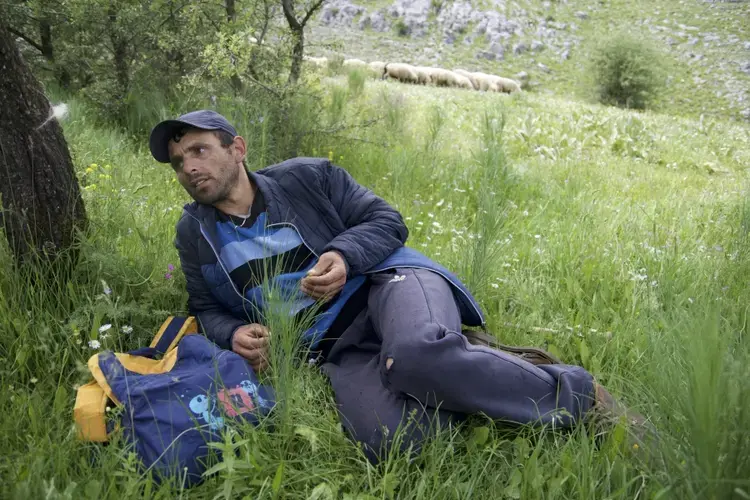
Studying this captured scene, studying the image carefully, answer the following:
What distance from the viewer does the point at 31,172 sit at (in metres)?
2.50

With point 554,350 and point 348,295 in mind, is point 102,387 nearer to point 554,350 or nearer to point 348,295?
point 348,295

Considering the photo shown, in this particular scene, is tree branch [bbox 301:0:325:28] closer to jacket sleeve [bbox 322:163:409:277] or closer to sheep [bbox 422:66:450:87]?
jacket sleeve [bbox 322:163:409:277]

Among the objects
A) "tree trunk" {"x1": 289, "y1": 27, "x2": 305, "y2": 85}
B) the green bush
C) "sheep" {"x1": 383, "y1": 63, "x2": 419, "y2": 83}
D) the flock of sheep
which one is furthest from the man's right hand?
the green bush

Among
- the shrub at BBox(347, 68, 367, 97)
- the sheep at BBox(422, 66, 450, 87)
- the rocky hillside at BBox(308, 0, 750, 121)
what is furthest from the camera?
the rocky hillside at BBox(308, 0, 750, 121)

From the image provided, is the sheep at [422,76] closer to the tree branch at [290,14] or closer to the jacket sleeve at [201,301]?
the tree branch at [290,14]

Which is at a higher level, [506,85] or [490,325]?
[490,325]

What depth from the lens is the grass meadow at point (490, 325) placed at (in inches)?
60.0

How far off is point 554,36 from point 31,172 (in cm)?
5039

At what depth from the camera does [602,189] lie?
5.57 meters

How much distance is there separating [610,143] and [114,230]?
733 cm

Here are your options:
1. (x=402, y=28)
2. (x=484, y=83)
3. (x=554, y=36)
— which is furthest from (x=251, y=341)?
(x=554, y=36)

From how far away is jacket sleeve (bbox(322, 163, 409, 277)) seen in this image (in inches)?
97.5

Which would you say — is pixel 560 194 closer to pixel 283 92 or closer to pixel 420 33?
pixel 283 92

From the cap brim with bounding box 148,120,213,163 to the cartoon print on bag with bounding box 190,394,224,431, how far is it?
1168mm
